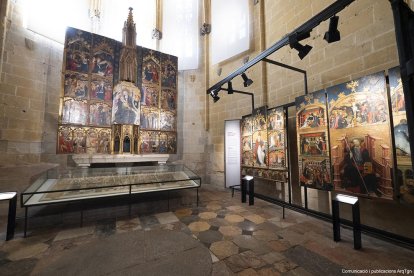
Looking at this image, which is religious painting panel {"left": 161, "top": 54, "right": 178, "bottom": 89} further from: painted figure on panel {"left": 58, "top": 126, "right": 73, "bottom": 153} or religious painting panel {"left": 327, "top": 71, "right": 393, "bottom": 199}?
religious painting panel {"left": 327, "top": 71, "right": 393, "bottom": 199}

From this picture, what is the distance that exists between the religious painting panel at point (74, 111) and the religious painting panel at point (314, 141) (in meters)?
6.60

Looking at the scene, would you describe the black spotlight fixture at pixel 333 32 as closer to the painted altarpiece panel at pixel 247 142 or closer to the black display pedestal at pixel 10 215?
the painted altarpiece panel at pixel 247 142

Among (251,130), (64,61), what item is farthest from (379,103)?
(64,61)

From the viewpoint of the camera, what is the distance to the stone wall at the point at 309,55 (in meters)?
3.67

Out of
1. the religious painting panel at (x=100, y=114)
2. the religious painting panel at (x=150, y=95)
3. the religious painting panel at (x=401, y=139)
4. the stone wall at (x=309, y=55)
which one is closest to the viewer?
the religious painting panel at (x=401, y=139)

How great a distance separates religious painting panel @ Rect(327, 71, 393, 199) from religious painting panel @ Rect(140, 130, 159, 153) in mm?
6005

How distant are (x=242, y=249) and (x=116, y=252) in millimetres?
1861

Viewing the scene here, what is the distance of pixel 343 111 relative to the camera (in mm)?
3338

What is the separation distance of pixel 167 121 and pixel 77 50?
3893mm

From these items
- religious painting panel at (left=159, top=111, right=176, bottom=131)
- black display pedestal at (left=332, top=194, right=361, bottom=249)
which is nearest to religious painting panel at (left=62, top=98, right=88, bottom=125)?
religious painting panel at (left=159, top=111, right=176, bottom=131)

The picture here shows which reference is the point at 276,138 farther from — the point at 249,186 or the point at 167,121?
the point at 167,121

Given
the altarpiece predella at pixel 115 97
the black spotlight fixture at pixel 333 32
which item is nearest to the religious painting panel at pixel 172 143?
the altarpiece predella at pixel 115 97

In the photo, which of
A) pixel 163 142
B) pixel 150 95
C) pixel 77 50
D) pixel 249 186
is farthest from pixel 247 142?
pixel 77 50

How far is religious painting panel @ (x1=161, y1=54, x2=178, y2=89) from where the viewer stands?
8.07 m
